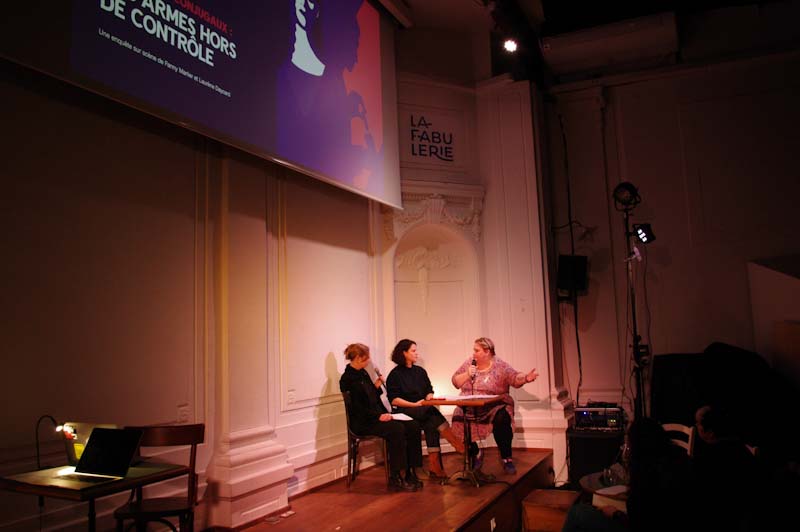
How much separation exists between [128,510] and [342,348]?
99.1 inches

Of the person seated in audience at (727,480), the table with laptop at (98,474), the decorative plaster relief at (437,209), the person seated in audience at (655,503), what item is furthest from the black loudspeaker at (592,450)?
the table with laptop at (98,474)

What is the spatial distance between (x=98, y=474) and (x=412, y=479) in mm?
2490

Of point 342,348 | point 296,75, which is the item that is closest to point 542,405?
point 342,348

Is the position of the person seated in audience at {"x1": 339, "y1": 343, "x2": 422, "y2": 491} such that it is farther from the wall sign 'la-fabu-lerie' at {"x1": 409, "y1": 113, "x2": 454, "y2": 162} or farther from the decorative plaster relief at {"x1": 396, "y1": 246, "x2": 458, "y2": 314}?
the wall sign 'la-fabu-lerie' at {"x1": 409, "y1": 113, "x2": 454, "y2": 162}

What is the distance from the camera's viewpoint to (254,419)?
13.3 ft

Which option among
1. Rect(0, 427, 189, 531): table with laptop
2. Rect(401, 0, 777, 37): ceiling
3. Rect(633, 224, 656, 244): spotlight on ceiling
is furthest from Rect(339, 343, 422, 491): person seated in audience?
Rect(401, 0, 777, 37): ceiling

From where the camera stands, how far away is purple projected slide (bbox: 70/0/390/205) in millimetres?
3086

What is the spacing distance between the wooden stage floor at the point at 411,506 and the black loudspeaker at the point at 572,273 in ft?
6.59

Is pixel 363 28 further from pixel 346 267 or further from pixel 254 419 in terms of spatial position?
pixel 254 419

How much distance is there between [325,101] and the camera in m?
4.70

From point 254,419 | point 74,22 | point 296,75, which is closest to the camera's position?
point 74,22

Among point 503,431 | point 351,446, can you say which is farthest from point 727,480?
point 351,446

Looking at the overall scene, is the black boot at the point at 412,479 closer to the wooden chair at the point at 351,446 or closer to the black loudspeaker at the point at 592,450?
the wooden chair at the point at 351,446

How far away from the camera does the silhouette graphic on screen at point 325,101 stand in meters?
4.32
